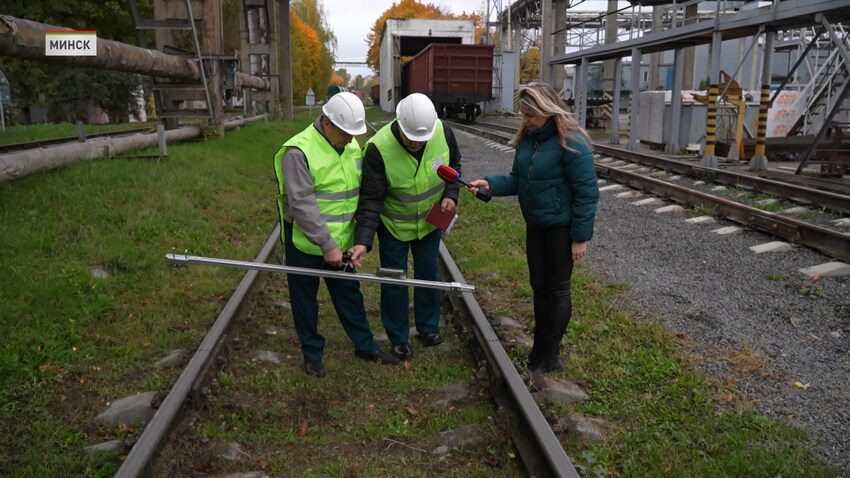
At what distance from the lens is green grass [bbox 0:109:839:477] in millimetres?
3506

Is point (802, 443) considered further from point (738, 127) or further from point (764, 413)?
point (738, 127)

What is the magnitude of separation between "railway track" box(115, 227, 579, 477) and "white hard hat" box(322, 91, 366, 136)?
99 centimetres

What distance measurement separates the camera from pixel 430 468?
3.46 meters

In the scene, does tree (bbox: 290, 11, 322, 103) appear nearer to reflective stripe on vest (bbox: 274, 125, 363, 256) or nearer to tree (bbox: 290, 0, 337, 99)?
tree (bbox: 290, 0, 337, 99)

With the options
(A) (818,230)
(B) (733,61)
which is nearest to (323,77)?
(B) (733,61)

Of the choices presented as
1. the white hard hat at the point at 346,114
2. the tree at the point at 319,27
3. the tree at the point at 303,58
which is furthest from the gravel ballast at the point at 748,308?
the tree at the point at 319,27

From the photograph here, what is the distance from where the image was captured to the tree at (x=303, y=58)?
5678cm

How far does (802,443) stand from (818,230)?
4474 mm

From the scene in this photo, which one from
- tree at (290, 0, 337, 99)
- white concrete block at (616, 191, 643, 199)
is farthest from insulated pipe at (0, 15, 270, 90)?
tree at (290, 0, 337, 99)

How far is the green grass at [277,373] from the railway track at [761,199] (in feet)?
8.30

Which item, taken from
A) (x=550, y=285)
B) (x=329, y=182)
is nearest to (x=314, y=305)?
(x=329, y=182)

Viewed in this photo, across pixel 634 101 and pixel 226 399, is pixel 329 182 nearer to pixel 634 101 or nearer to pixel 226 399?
pixel 226 399

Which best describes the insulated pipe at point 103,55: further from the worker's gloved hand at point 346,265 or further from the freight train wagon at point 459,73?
the freight train wagon at point 459,73

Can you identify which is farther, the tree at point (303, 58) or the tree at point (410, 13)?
the tree at point (410, 13)
